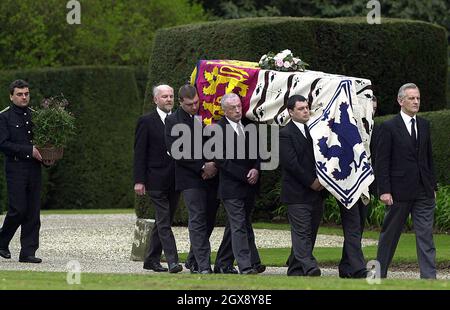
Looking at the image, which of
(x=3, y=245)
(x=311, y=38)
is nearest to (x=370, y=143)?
(x=3, y=245)

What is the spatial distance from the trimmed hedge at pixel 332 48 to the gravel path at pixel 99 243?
2.39 meters

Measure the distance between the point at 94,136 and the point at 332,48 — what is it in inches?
274

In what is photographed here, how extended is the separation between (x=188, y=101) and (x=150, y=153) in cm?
82

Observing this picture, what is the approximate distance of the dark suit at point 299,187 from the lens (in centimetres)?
1247

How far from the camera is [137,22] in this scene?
103 feet

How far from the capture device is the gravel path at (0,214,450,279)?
47.0 ft

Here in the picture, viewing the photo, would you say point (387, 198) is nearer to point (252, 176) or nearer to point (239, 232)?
point (252, 176)

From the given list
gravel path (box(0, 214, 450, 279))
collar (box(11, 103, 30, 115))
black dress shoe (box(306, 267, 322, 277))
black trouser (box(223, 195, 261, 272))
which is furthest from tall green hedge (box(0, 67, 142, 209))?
black dress shoe (box(306, 267, 322, 277))

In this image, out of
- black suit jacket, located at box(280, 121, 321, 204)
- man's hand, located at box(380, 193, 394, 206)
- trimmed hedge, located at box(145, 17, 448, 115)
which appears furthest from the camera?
trimmed hedge, located at box(145, 17, 448, 115)

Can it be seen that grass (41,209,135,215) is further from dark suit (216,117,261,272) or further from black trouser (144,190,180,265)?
dark suit (216,117,261,272)

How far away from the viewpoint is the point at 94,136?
26.3m

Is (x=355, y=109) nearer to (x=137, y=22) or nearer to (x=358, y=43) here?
(x=358, y=43)

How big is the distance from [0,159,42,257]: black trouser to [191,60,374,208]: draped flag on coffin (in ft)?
6.99

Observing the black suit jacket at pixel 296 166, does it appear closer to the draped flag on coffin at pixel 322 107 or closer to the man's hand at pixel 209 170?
the draped flag on coffin at pixel 322 107
